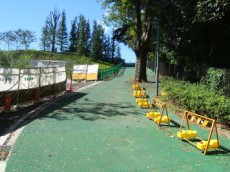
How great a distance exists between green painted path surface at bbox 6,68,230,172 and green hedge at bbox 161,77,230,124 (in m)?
1.04

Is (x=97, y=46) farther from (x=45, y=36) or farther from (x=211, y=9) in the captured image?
(x=211, y=9)

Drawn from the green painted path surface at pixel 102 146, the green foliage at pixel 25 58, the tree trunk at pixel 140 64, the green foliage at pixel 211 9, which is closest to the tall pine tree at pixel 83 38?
the green foliage at pixel 25 58

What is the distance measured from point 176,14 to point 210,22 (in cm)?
233

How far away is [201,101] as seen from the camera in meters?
14.3

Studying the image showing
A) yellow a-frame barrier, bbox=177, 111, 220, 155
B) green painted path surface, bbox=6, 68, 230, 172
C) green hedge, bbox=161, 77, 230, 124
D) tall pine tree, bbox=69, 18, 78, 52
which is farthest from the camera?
tall pine tree, bbox=69, 18, 78, 52

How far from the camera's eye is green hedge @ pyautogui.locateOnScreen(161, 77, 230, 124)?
1273cm

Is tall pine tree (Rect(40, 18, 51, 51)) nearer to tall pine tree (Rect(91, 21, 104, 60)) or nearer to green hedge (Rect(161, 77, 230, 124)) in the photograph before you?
tall pine tree (Rect(91, 21, 104, 60))

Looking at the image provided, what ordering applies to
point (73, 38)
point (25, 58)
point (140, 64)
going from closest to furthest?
point (140, 64) < point (25, 58) < point (73, 38)

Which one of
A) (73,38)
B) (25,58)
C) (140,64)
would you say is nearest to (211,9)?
(140,64)

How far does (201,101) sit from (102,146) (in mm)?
5991

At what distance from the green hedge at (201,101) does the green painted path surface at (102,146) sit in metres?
1.04

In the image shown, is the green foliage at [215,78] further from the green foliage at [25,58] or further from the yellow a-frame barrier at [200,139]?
the green foliage at [25,58]

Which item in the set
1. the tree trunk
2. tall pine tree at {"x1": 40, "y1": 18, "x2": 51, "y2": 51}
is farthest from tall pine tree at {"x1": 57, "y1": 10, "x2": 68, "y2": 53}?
the tree trunk

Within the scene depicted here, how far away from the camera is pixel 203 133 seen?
471 inches
